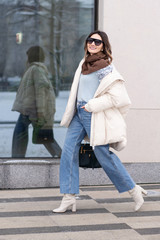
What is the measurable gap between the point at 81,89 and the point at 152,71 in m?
2.12

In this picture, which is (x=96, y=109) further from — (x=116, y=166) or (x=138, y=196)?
(x=138, y=196)

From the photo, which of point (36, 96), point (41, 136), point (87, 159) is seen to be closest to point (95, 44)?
point (87, 159)

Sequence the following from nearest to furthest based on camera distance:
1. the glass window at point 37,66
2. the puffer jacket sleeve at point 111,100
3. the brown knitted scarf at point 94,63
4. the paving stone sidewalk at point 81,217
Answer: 1. the paving stone sidewalk at point 81,217
2. the puffer jacket sleeve at point 111,100
3. the brown knitted scarf at point 94,63
4. the glass window at point 37,66

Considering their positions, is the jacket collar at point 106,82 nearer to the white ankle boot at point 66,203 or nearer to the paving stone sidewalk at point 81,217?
the white ankle boot at point 66,203

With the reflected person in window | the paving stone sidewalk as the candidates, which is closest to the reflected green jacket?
the reflected person in window

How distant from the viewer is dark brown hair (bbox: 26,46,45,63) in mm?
8039

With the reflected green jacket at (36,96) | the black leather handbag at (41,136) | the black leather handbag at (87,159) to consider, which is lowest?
the black leather handbag at (41,136)

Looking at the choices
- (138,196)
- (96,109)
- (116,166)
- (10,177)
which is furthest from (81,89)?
(10,177)

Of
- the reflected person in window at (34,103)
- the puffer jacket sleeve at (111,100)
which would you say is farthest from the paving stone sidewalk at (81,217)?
the puffer jacket sleeve at (111,100)

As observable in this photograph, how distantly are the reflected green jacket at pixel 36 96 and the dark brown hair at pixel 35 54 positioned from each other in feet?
0.17

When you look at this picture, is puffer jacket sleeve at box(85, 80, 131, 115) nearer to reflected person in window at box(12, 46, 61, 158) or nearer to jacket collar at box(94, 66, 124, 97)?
jacket collar at box(94, 66, 124, 97)

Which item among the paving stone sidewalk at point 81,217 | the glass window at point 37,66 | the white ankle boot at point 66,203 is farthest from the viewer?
the glass window at point 37,66

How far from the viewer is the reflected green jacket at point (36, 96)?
8.06 m

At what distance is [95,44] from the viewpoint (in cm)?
598
